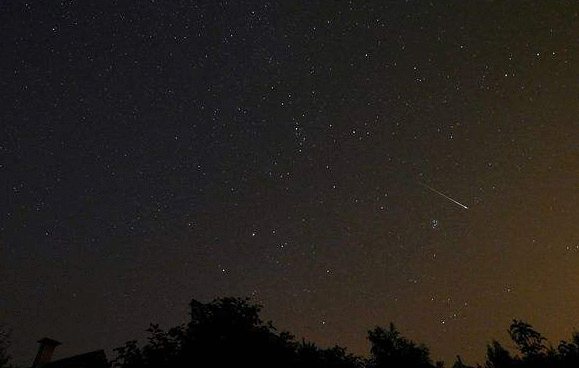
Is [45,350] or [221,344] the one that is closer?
[221,344]

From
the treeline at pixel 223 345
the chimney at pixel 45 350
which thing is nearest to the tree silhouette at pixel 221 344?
the treeline at pixel 223 345

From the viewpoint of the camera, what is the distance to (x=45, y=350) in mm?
28234

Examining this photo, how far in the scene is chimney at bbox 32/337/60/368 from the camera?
27812mm

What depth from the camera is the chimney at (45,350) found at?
91.2 ft

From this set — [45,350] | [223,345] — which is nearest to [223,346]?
[223,345]

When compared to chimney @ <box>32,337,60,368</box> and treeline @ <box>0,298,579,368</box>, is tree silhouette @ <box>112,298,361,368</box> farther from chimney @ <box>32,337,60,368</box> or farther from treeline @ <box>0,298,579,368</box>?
chimney @ <box>32,337,60,368</box>

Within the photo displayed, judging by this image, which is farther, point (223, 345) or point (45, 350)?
point (45, 350)

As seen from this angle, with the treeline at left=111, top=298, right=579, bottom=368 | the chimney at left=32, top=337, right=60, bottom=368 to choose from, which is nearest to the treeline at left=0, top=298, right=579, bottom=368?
the treeline at left=111, top=298, right=579, bottom=368

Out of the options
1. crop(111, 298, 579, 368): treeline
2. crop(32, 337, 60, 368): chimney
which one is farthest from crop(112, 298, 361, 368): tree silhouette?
crop(32, 337, 60, 368): chimney

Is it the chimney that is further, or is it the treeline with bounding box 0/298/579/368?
the chimney

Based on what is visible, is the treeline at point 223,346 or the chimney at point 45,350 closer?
the treeline at point 223,346

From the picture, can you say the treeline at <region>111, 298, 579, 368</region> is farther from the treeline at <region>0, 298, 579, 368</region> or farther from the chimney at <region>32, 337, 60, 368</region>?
the chimney at <region>32, 337, 60, 368</region>

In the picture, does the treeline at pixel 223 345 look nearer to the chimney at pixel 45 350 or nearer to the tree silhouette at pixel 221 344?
the tree silhouette at pixel 221 344

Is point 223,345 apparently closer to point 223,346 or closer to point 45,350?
point 223,346
